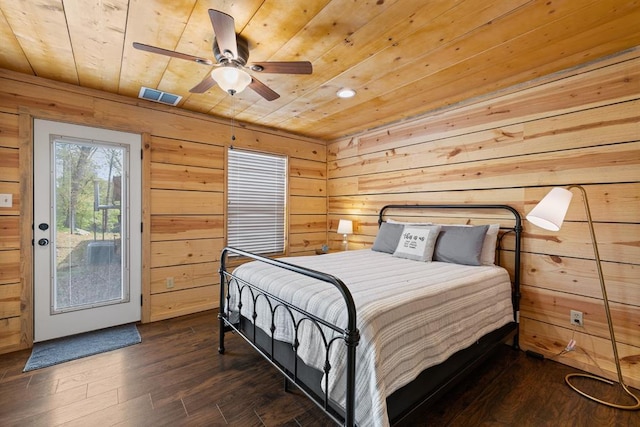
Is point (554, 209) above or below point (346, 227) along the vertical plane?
above

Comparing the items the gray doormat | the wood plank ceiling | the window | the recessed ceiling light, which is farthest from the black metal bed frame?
the recessed ceiling light

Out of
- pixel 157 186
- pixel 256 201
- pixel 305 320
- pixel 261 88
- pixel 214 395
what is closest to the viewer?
pixel 305 320

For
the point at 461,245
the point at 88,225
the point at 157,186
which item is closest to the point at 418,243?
the point at 461,245

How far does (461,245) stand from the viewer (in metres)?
2.57

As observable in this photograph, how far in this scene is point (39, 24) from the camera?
1821 mm

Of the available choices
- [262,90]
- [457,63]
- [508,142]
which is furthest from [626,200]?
[262,90]

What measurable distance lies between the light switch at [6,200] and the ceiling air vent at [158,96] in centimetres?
141

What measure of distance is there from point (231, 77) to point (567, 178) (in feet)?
8.69

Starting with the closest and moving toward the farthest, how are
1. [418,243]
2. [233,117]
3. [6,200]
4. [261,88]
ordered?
[261,88]
[6,200]
[418,243]
[233,117]

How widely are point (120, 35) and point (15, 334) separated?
2633mm

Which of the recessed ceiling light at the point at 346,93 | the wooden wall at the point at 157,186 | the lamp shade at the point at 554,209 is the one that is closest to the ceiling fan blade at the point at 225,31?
the recessed ceiling light at the point at 346,93

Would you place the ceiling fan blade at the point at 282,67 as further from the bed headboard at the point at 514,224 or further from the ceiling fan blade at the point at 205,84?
the bed headboard at the point at 514,224

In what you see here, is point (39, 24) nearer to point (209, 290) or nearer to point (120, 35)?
point (120, 35)

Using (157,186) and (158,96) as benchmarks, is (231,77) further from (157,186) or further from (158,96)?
(157,186)
